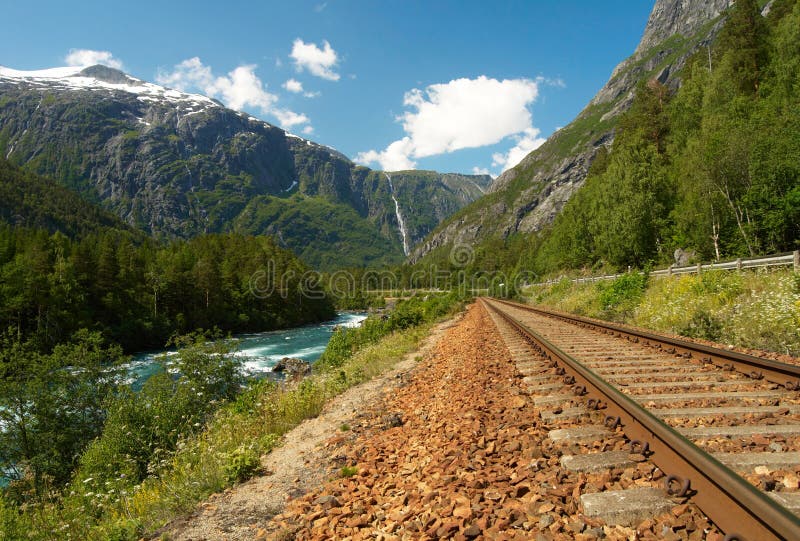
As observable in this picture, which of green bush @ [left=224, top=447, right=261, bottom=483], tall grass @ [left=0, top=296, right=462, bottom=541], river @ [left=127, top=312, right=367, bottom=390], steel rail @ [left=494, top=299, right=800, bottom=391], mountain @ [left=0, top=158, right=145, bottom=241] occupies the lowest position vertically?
river @ [left=127, top=312, right=367, bottom=390]

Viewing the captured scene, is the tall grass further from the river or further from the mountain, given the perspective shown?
the mountain

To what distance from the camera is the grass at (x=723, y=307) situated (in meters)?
8.92

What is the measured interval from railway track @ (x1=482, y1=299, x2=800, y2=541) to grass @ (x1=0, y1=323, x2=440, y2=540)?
3.97 meters

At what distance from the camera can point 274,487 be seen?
Answer: 4.39m

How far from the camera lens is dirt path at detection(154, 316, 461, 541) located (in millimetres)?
3555

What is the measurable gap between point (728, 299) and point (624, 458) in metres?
12.2

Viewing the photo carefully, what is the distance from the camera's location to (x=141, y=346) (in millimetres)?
48406

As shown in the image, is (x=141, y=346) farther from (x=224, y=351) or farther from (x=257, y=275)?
(x=224, y=351)

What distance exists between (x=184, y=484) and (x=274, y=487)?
142 centimetres

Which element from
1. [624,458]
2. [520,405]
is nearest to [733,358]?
[520,405]

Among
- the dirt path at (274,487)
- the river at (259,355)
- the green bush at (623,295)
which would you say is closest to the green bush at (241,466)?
the dirt path at (274,487)

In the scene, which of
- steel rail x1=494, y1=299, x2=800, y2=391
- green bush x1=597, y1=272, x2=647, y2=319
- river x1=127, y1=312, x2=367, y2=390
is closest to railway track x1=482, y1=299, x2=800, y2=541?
steel rail x1=494, y1=299, x2=800, y2=391

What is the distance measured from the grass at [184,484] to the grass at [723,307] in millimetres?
9678

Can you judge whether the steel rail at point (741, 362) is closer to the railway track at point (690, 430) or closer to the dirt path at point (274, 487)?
the railway track at point (690, 430)
